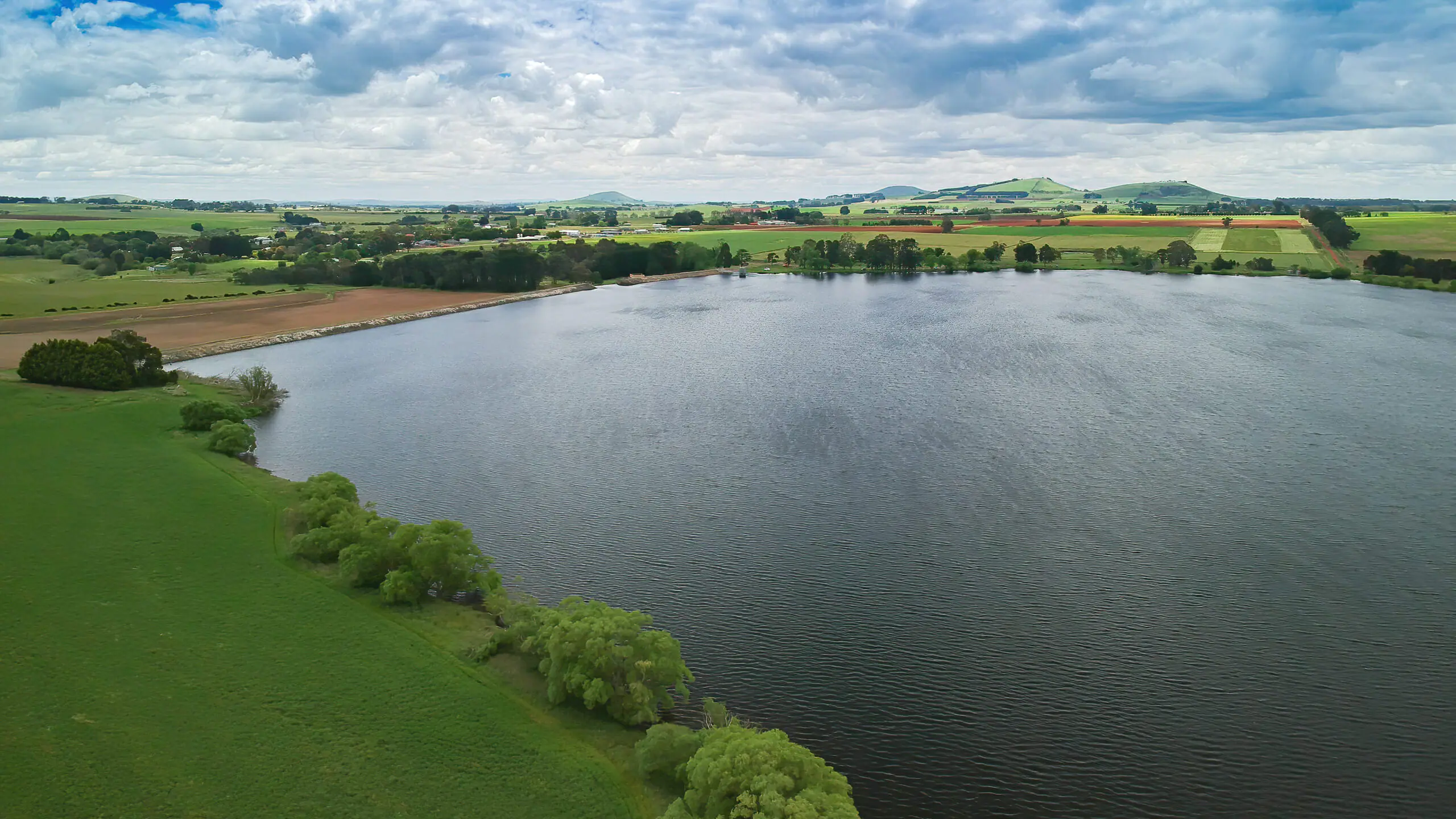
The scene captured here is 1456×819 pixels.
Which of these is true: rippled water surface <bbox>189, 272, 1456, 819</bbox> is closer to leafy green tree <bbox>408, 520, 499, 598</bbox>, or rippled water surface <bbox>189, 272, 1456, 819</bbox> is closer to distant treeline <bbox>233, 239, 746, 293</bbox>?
leafy green tree <bbox>408, 520, 499, 598</bbox>

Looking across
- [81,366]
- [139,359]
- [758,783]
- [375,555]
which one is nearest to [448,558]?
[375,555]

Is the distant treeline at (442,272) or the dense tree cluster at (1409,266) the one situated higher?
the distant treeline at (442,272)

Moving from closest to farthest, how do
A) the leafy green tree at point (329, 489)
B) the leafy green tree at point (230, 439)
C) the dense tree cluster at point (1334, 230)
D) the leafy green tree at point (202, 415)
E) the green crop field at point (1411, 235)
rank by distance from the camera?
1. the leafy green tree at point (329, 489)
2. the leafy green tree at point (230, 439)
3. the leafy green tree at point (202, 415)
4. the green crop field at point (1411, 235)
5. the dense tree cluster at point (1334, 230)

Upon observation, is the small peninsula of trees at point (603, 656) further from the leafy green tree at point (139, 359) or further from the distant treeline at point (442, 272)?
the distant treeline at point (442, 272)

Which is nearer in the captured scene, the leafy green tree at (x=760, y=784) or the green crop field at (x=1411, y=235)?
the leafy green tree at (x=760, y=784)

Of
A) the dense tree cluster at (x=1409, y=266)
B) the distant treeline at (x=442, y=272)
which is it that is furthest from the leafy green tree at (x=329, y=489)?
the dense tree cluster at (x=1409, y=266)

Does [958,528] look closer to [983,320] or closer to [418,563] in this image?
[418,563]
